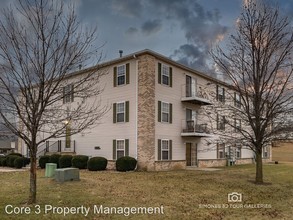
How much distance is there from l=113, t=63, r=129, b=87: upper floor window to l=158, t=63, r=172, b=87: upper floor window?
2410 mm

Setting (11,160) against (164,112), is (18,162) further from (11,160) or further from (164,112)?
(164,112)

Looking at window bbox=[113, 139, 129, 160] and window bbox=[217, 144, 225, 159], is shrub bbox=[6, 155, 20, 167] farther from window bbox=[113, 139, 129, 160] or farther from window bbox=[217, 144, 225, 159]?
window bbox=[217, 144, 225, 159]

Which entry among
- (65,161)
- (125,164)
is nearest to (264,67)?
(125,164)

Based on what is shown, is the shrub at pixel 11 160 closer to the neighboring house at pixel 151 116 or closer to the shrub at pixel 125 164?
the neighboring house at pixel 151 116

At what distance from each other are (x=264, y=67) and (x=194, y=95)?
Result: 11.2m

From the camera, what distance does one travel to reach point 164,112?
22906mm

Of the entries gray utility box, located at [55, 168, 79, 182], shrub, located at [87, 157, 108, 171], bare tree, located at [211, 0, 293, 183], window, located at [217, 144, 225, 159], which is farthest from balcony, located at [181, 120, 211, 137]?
gray utility box, located at [55, 168, 79, 182]

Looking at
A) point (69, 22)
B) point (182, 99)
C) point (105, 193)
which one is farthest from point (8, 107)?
point (182, 99)

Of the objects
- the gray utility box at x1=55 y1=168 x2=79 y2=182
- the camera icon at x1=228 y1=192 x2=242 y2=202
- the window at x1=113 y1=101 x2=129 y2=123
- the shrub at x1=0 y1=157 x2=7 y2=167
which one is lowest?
the shrub at x1=0 y1=157 x2=7 y2=167

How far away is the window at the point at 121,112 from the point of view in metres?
22.4

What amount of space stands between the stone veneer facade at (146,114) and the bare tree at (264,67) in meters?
7.10

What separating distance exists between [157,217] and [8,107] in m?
5.85

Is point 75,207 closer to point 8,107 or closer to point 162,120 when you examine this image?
point 8,107

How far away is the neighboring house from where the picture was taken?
70.4 feet
